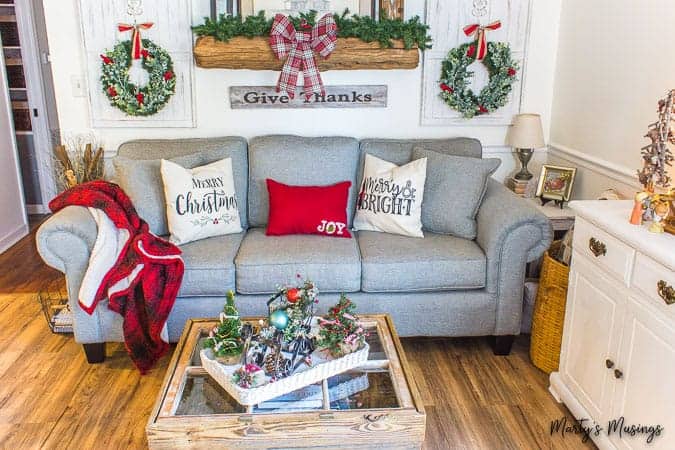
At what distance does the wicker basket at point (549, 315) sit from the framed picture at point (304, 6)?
5.67ft

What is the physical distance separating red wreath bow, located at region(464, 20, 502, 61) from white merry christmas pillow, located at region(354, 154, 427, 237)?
0.85 m

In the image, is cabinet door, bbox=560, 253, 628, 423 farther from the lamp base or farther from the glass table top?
the lamp base

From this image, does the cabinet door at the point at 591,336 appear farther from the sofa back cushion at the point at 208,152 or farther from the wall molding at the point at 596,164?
the sofa back cushion at the point at 208,152

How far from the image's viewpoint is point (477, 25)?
3525mm

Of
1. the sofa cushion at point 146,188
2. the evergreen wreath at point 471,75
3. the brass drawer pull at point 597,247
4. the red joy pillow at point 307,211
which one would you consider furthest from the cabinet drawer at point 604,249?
the sofa cushion at point 146,188

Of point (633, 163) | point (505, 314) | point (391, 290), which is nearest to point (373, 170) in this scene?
point (391, 290)

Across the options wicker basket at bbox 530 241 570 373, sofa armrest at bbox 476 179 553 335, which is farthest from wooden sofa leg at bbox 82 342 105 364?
wicker basket at bbox 530 241 570 373

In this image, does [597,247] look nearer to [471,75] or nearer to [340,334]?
[340,334]

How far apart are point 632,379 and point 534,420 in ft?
1.84

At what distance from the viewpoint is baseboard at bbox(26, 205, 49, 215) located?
5.39 metres

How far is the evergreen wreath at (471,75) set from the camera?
3.53 metres

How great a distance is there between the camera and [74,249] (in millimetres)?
2656

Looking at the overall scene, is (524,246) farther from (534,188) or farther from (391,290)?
(534,188)

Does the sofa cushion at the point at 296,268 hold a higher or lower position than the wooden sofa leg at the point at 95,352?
higher
